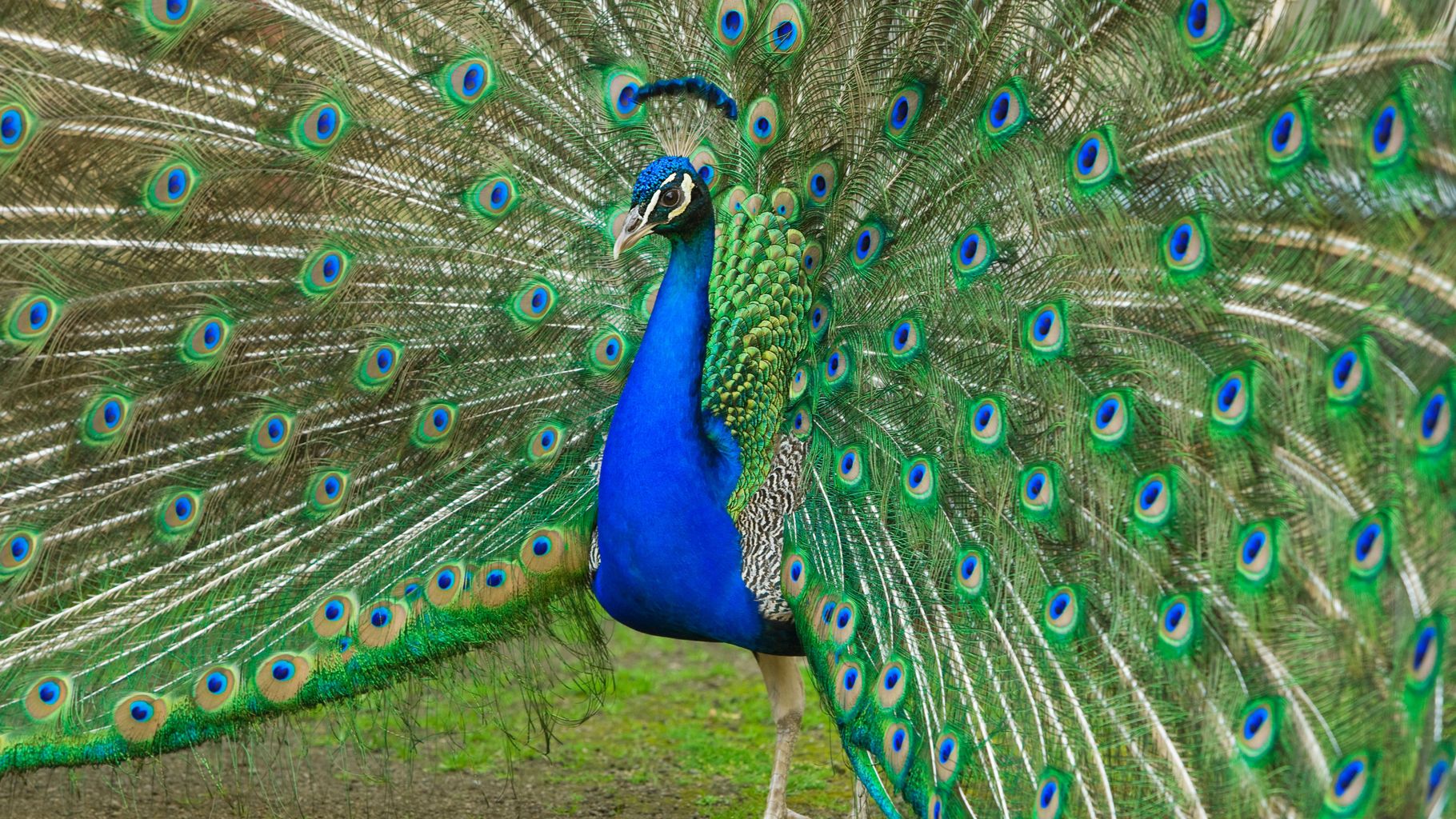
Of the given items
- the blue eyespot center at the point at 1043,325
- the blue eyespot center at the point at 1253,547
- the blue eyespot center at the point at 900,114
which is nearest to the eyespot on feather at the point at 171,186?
the blue eyespot center at the point at 900,114

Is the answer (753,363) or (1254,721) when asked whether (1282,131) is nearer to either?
(1254,721)

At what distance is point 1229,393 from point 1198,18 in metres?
0.59

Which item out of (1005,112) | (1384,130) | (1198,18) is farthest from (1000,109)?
(1384,130)

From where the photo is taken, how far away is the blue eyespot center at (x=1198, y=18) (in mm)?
2113

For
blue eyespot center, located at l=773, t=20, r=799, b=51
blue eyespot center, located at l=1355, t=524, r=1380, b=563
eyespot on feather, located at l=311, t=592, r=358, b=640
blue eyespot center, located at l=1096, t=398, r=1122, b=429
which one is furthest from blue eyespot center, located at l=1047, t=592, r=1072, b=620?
eyespot on feather, located at l=311, t=592, r=358, b=640

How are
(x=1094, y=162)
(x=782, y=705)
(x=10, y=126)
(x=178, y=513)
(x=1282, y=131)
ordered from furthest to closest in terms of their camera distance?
(x=782, y=705), (x=178, y=513), (x=10, y=126), (x=1094, y=162), (x=1282, y=131)

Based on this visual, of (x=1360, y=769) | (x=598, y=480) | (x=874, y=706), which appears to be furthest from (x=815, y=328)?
(x=1360, y=769)

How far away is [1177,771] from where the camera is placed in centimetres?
201

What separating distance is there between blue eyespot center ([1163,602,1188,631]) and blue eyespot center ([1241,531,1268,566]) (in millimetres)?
117

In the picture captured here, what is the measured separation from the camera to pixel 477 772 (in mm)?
3820

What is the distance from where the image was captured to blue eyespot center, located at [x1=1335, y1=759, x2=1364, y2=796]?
1733mm

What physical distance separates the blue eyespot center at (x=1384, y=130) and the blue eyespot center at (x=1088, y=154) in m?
0.49

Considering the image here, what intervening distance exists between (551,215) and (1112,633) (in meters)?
1.43

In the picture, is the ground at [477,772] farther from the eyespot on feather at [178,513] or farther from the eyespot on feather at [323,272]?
the eyespot on feather at [323,272]
